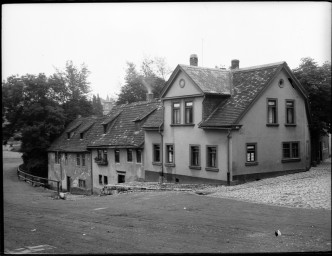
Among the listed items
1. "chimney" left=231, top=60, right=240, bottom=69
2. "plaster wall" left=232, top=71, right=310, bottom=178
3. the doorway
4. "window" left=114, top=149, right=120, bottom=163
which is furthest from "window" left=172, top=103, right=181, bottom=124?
the doorway

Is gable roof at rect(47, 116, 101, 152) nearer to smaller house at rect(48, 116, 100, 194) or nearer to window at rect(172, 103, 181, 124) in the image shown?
smaller house at rect(48, 116, 100, 194)

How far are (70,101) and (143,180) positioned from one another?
1952 centimetres

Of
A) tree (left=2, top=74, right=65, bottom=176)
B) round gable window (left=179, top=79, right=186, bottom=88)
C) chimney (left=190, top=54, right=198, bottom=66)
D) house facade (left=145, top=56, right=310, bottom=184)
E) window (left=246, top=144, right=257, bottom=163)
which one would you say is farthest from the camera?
tree (left=2, top=74, right=65, bottom=176)

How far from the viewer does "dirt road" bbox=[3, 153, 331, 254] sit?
9.17 metres

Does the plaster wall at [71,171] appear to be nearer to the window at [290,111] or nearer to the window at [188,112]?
A: the window at [188,112]

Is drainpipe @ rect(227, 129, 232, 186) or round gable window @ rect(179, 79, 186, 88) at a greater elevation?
round gable window @ rect(179, 79, 186, 88)

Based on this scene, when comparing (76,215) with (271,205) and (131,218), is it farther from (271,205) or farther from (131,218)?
(271,205)

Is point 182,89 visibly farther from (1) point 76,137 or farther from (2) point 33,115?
(1) point 76,137

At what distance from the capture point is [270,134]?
22438 mm

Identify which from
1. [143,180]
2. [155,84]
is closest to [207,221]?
[143,180]

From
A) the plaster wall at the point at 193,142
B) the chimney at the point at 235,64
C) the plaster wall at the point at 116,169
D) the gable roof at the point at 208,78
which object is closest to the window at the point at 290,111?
the gable roof at the point at 208,78

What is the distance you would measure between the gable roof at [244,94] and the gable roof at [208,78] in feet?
2.46

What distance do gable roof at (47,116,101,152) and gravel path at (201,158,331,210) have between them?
69.3 ft

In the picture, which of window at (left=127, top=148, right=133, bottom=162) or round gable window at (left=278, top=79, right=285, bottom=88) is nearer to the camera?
round gable window at (left=278, top=79, right=285, bottom=88)
